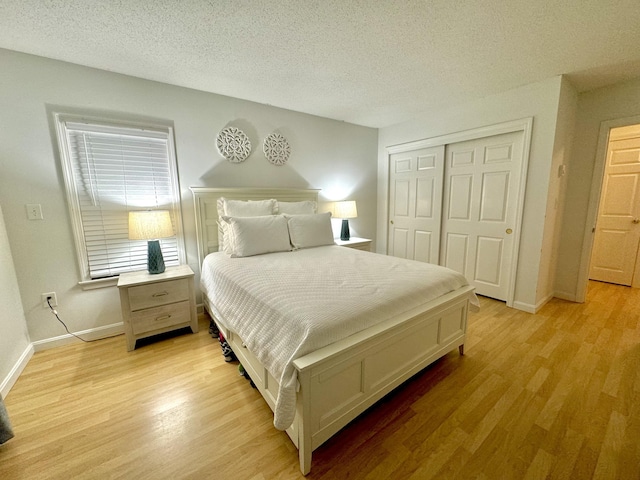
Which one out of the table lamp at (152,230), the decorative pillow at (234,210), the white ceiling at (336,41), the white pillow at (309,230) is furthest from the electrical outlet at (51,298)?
the white pillow at (309,230)

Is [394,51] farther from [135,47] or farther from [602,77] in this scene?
[602,77]

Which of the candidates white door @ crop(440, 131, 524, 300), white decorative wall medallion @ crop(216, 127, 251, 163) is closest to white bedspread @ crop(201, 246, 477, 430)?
white decorative wall medallion @ crop(216, 127, 251, 163)

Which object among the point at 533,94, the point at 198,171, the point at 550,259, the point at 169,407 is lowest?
the point at 169,407

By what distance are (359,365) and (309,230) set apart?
1.60 metres

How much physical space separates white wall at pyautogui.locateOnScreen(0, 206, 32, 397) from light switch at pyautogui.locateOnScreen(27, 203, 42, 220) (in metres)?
0.14

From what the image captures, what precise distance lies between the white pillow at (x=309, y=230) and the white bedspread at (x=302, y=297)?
312 mm

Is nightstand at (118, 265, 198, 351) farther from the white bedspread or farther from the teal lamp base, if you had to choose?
the white bedspread

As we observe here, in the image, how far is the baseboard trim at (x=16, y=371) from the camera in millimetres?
1643

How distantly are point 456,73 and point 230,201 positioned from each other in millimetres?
2395

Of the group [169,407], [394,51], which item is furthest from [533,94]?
→ [169,407]

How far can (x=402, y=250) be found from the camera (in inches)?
158

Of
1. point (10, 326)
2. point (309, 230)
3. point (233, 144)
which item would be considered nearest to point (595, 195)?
point (309, 230)

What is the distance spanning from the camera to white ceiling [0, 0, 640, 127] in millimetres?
1485

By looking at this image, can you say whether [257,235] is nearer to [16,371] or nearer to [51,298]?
[51,298]
